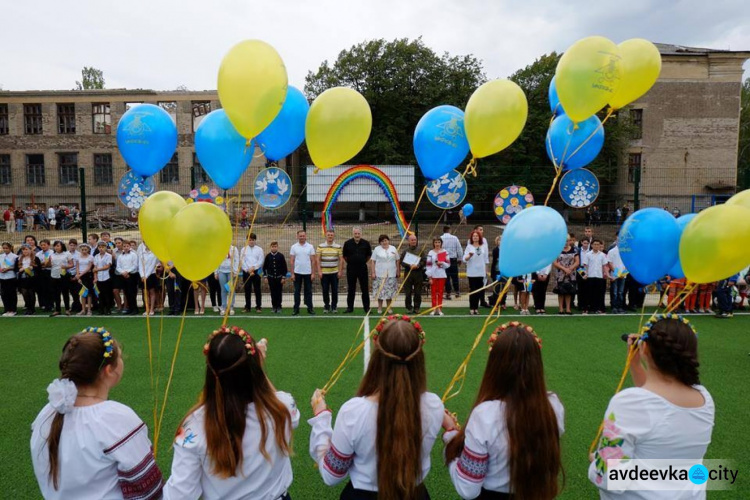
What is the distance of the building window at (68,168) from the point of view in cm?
3009

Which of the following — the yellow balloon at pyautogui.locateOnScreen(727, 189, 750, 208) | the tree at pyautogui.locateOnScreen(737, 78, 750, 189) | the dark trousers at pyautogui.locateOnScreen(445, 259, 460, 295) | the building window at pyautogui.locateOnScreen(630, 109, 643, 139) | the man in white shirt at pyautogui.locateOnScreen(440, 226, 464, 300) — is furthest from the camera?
the tree at pyautogui.locateOnScreen(737, 78, 750, 189)

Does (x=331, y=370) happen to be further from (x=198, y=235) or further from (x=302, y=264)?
(x=302, y=264)

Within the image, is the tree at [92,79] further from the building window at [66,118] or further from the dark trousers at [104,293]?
the dark trousers at [104,293]

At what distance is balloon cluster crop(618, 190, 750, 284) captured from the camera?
8.78 feet

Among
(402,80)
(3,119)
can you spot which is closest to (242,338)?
(402,80)

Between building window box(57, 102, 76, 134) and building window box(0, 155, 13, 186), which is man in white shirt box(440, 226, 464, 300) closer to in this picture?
building window box(0, 155, 13, 186)

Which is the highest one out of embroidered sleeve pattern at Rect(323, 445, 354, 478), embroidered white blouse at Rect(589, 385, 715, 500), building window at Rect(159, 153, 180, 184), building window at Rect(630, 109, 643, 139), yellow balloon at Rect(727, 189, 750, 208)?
building window at Rect(630, 109, 643, 139)

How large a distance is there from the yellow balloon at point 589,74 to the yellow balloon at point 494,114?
341mm

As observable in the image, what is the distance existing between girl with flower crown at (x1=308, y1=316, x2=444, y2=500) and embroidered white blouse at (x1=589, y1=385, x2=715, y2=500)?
27.1 inches

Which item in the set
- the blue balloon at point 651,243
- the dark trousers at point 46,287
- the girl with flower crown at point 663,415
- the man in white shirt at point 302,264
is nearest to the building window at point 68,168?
the dark trousers at point 46,287

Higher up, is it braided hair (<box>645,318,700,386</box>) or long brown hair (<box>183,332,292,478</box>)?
braided hair (<box>645,318,700,386</box>)

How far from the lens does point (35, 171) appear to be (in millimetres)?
30547

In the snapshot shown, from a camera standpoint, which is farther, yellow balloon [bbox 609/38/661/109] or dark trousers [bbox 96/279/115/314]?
dark trousers [bbox 96/279/115/314]

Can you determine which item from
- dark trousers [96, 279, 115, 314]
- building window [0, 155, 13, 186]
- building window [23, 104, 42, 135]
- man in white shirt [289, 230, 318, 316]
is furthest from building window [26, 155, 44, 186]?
man in white shirt [289, 230, 318, 316]
